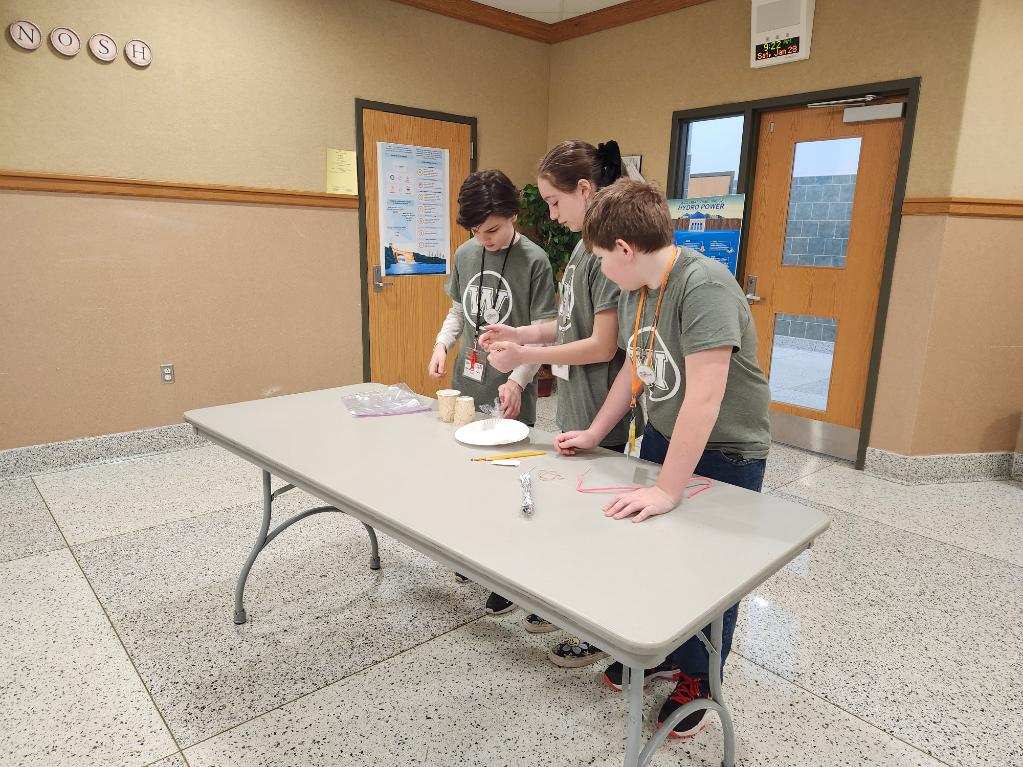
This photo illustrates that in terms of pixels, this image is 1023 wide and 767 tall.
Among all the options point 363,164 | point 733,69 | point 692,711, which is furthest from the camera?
point 363,164

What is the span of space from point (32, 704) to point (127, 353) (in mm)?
2202

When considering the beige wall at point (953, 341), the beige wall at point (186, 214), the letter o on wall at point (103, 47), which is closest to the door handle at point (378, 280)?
the beige wall at point (186, 214)

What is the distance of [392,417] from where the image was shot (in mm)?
2023

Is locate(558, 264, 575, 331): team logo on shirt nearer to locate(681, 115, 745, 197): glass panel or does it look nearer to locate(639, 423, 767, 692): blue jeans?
locate(639, 423, 767, 692): blue jeans

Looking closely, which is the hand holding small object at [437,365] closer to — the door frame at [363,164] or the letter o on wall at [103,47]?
the door frame at [363,164]

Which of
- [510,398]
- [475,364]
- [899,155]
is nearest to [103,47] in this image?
[475,364]

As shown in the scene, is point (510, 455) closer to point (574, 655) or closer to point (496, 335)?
point (496, 335)

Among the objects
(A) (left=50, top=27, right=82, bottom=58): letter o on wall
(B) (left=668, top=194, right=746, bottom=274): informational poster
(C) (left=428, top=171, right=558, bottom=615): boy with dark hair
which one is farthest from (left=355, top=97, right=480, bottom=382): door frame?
(C) (left=428, top=171, right=558, bottom=615): boy with dark hair

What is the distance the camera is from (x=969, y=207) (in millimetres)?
3311

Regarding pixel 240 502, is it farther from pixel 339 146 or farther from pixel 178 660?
pixel 339 146

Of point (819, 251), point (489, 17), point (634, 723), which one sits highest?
point (489, 17)

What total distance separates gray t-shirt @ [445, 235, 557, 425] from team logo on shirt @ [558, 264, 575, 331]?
0.97 ft

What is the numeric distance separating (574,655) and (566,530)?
946 millimetres

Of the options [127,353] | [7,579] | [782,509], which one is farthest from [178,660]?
[127,353]
